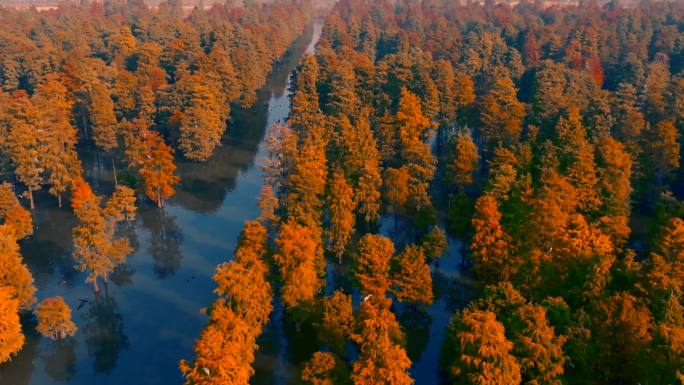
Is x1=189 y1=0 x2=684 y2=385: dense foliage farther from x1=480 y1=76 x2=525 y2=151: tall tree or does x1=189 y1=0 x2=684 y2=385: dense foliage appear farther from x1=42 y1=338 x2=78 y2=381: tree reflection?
x1=42 y1=338 x2=78 y2=381: tree reflection

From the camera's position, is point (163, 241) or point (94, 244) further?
point (163, 241)

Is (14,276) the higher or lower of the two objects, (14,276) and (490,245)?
the lower

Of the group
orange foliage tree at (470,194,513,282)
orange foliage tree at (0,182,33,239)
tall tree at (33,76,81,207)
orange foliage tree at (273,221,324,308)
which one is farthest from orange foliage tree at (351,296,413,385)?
tall tree at (33,76,81,207)

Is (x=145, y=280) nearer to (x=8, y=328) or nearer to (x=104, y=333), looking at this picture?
(x=104, y=333)

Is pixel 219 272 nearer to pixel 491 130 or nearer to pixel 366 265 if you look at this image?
pixel 366 265

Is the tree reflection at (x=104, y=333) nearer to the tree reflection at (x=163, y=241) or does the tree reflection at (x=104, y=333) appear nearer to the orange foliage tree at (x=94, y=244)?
the orange foliage tree at (x=94, y=244)

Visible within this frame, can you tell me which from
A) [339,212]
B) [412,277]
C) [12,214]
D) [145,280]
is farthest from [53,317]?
[412,277]

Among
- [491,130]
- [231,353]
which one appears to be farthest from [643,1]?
[231,353]
